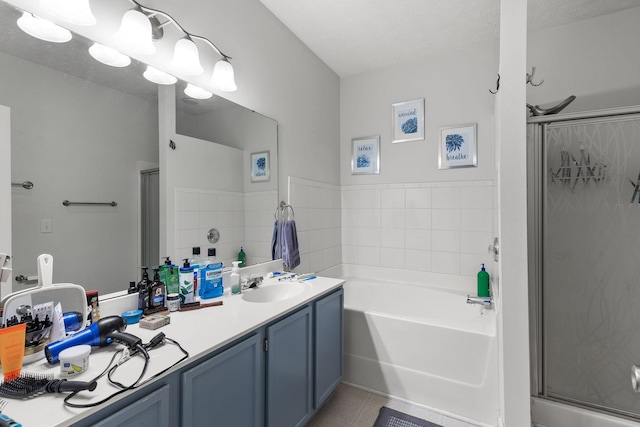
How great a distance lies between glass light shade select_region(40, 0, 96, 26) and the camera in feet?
3.55

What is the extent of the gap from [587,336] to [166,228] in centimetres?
238

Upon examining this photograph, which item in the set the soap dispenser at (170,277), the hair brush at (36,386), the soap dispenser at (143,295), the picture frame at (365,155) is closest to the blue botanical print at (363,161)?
the picture frame at (365,155)

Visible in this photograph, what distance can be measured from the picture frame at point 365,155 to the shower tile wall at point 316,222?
307mm

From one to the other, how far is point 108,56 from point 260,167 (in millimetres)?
1030

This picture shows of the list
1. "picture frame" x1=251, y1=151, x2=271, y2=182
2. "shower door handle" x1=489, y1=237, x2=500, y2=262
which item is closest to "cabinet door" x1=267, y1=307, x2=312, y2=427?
"picture frame" x1=251, y1=151, x2=271, y2=182

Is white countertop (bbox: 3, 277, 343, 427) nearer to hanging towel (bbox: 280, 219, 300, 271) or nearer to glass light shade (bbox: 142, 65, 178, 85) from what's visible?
hanging towel (bbox: 280, 219, 300, 271)

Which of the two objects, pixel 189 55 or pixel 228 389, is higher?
pixel 189 55

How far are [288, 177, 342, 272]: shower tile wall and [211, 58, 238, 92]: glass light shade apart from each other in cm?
85

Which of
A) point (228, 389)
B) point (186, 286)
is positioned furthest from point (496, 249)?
point (186, 286)

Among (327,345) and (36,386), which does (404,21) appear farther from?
(36,386)

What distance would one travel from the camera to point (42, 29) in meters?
1.09

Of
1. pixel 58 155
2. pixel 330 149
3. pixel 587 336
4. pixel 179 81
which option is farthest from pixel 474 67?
pixel 58 155

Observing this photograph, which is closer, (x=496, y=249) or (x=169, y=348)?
(x=169, y=348)

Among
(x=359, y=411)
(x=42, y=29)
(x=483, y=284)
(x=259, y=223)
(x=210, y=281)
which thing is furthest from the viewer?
(x=483, y=284)
